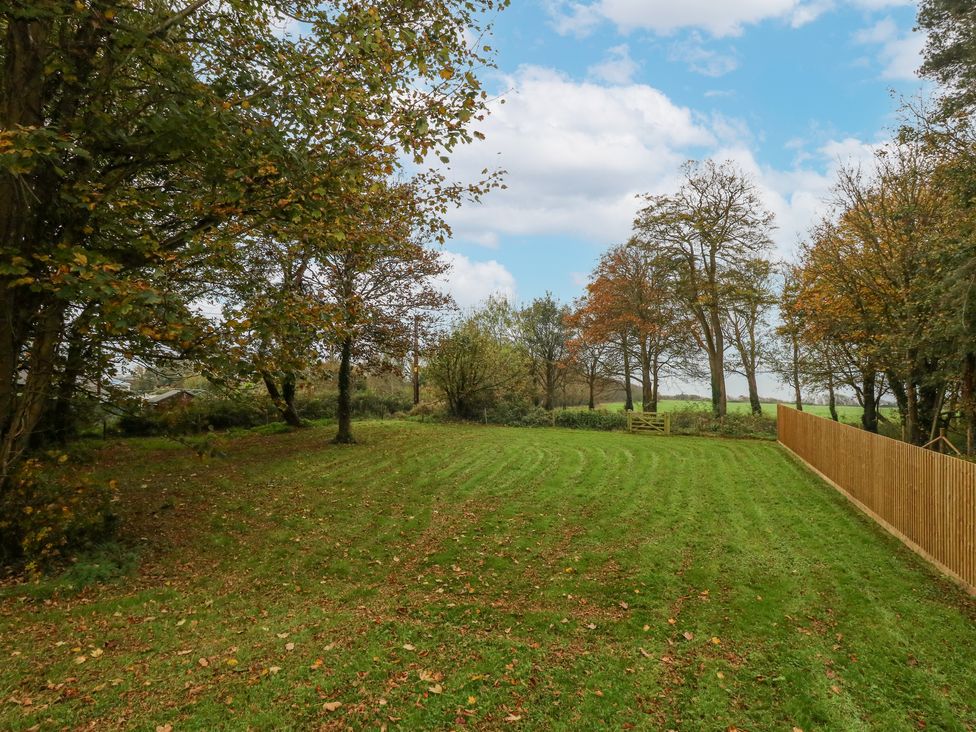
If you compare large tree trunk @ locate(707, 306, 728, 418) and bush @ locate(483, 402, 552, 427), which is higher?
large tree trunk @ locate(707, 306, 728, 418)

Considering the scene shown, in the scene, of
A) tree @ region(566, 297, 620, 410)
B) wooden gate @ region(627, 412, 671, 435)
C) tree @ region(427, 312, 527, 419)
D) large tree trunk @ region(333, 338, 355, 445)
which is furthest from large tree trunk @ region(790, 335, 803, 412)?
large tree trunk @ region(333, 338, 355, 445)

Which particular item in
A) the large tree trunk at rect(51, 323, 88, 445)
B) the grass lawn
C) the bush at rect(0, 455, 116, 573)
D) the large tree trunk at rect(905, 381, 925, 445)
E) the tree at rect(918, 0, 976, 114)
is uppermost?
the tree at rect(918, 0, 976, 114)

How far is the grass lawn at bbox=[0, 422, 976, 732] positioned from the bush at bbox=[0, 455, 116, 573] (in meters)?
0.55

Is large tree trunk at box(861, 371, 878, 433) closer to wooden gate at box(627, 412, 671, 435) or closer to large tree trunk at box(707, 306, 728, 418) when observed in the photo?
large tree trunk at box(707, 306, 728, 418)

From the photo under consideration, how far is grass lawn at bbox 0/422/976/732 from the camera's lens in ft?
13.0

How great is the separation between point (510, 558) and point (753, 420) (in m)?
19.0

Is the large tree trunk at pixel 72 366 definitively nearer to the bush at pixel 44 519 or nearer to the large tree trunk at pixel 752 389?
the bush at pixel 44 519

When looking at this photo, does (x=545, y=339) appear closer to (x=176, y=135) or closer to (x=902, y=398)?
(x=902, y=398)

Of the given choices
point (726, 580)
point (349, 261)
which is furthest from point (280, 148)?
point (349, 261)

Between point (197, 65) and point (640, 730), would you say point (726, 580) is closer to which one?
point (640, 730)

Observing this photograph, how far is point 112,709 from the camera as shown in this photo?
371cm

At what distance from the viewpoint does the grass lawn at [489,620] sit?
3977 mm

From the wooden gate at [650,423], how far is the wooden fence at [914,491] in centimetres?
1049

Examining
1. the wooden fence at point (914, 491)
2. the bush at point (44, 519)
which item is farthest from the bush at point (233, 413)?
the wooden fence at point (914, 491)
